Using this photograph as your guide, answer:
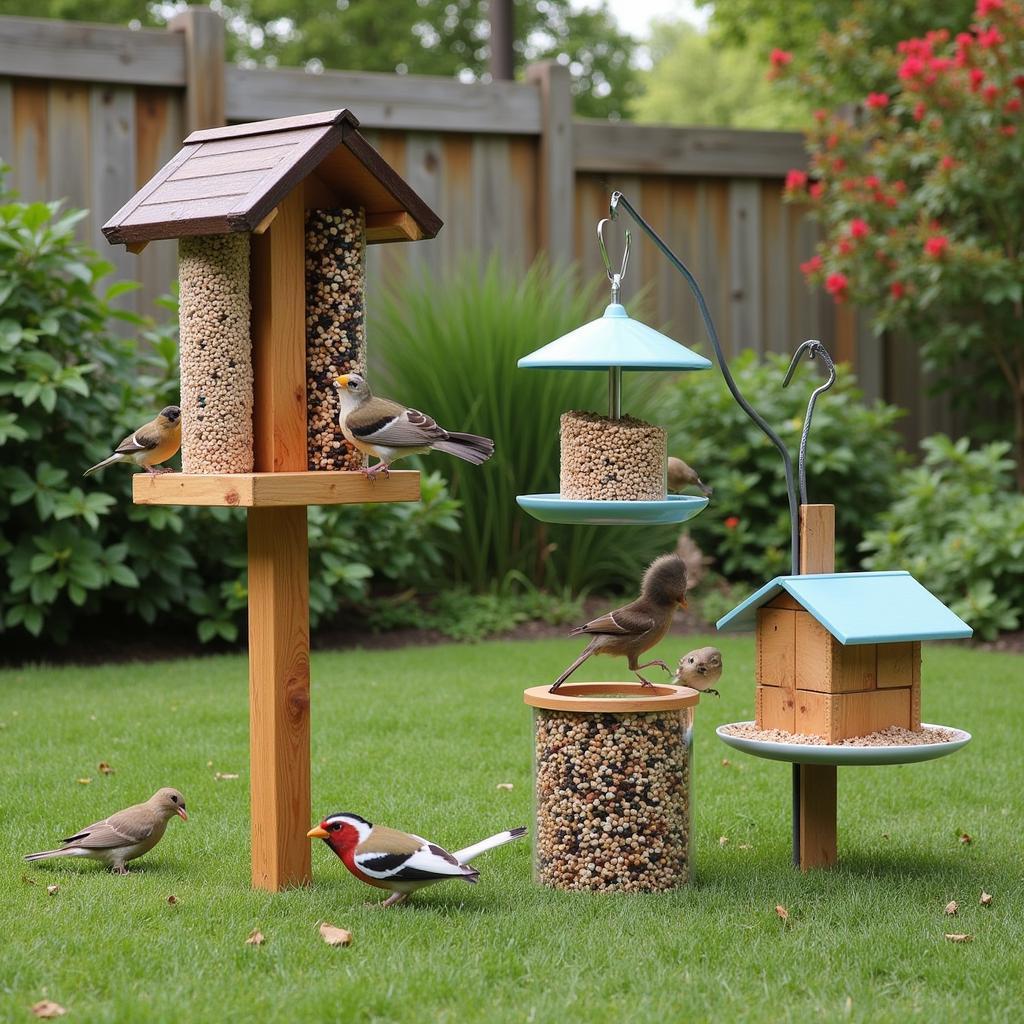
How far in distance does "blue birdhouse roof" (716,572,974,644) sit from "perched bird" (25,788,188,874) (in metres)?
1.85

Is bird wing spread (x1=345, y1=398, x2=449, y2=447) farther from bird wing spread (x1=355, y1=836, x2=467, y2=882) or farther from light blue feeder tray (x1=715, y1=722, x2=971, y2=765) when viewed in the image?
light blue feeder tray (x1=715, y1=722, x2=971, y2=765)

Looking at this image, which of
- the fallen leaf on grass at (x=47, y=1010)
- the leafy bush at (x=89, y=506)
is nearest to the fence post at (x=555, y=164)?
the leafy bush at (x=89, y=506)

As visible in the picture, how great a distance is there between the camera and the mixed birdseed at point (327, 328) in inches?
174

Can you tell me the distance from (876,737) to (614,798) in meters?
0.80

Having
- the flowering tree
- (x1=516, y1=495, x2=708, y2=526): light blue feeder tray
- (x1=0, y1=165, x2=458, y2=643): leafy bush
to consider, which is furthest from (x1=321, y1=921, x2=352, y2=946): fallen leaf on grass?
the flowering tree

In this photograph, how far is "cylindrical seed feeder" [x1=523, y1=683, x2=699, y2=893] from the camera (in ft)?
14.4

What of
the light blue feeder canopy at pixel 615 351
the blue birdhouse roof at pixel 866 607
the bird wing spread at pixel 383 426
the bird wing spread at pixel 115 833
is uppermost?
the light blue feeder canopy at pixel 615 351

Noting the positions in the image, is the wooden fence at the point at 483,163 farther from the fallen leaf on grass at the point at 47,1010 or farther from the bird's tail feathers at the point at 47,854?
the fallen leaf on grass at the point at 47,1010

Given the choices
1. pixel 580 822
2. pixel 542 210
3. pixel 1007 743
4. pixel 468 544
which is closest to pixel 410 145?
pixel 542 210

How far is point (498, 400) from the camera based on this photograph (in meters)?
9.12

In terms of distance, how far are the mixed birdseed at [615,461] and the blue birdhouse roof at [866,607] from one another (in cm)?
48

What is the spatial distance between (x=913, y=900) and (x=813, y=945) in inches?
22.6

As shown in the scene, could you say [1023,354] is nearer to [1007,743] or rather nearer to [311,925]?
[1007,743]

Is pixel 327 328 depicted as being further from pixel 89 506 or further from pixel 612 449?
pixel 89 506
